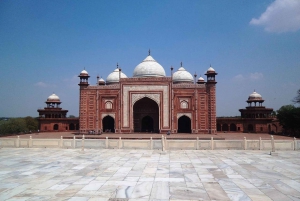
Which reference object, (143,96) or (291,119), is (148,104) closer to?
(143,96)

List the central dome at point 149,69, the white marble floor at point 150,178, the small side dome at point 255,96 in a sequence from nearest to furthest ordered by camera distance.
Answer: the white marble floor at point 150,178, the central dome at point 149,69, the small side dome at point 255,96

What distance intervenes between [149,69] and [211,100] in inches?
279

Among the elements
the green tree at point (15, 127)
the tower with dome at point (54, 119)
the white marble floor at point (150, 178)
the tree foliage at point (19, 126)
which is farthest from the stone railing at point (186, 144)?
the green tree at point (15, 127)

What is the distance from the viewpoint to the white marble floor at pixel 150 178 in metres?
5.19

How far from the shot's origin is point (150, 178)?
6.51 metres

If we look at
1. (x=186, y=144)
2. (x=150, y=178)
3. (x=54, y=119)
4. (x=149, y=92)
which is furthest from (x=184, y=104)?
(x=150, y=178)

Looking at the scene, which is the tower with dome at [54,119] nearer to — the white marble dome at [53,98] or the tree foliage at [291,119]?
the white marble dome at [53,98]

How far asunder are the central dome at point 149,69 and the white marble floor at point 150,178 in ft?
56.0

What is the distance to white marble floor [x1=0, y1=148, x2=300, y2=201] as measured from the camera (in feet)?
17.0

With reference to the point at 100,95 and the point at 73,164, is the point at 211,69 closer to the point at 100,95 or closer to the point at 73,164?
the point at 100,95

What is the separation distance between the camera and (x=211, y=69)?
79.3 ft

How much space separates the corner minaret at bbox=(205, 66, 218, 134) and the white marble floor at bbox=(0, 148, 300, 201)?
14.2 metres

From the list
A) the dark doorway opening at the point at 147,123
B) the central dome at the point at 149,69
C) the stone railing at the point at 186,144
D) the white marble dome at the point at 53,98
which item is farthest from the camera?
the white marble dome at the point at 53,98

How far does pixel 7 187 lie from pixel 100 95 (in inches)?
753
